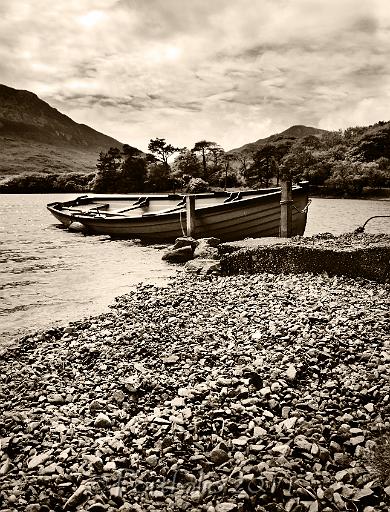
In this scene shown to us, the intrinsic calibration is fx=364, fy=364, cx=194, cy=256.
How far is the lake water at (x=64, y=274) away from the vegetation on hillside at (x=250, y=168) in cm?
3632

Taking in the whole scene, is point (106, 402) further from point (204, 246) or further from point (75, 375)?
point (204, 246)

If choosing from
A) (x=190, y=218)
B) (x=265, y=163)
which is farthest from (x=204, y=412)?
(x=265, y=163)

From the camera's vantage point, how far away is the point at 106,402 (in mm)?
4656

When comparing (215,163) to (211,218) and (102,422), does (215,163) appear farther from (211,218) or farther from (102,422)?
(102,422)

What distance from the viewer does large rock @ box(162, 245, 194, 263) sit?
609 inches

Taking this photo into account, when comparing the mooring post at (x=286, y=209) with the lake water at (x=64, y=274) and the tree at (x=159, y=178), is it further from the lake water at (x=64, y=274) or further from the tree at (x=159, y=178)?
the tree at (x=159, y=178)

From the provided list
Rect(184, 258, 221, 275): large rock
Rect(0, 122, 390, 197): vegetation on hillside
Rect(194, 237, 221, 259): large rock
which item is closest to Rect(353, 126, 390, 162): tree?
Rect(0, 122, 390, 197): vegetation on hillside

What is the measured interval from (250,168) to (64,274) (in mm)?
69245

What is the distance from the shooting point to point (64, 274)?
1387cm

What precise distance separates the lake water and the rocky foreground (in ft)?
6.98

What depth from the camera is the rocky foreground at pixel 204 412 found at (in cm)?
321

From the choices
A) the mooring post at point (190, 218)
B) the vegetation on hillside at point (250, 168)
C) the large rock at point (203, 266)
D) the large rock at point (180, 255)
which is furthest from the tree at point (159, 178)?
the large rock at point (203, 266)

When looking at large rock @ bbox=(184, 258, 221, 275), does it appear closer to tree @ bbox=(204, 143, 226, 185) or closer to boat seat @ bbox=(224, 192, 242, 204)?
boat seat @ bbox=(224, 192, 242, 204)

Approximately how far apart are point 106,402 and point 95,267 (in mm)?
10989
